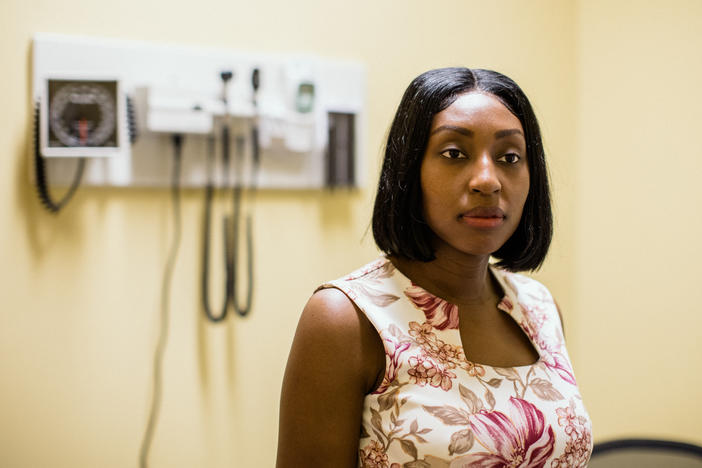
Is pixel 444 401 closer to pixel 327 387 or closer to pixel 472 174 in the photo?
pixel 327 387

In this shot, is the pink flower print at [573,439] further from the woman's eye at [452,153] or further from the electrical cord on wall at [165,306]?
the electrical cord on wall at [165,306]

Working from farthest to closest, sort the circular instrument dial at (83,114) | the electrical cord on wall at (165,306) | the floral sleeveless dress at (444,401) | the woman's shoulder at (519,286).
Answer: the electrical cord on wall at (165,306) < the circular instrument dial at (83,114) < the woman's shoulder at (519,286) < the floral sleeveless dress at (444,401)

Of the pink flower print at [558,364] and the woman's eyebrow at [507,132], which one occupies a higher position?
the woman's eyebrow at [507,132]

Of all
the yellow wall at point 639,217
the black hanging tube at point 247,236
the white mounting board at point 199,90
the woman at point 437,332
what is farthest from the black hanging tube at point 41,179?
the yellow wall at point 639,217

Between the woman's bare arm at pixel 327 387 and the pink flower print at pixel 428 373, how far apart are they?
0.13ft

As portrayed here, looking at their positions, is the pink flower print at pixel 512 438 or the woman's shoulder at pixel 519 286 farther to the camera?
the woman's shoulder at pixel 519 286

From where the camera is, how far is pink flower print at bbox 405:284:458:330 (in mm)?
881

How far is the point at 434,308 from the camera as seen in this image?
89cm

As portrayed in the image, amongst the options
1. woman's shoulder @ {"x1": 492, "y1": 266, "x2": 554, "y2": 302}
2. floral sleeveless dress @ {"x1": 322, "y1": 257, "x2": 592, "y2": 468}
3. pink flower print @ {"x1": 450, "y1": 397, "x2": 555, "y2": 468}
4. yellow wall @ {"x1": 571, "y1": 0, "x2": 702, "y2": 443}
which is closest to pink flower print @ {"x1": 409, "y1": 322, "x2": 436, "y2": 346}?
floral sleeveless dress @ {"x1": 322, "y1": 257, "x2": 592, "y2": 468}

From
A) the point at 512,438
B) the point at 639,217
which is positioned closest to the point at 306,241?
the point at 512,438

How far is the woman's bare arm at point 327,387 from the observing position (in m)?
0.80

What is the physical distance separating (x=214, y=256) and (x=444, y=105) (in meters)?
0.73

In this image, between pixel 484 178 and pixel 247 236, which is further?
pixel 247 236

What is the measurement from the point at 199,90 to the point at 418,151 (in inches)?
25.9
